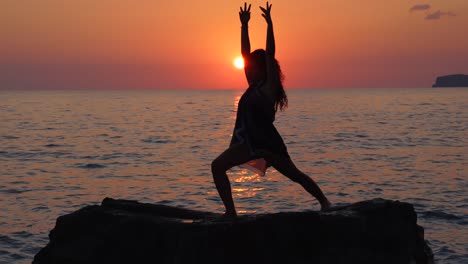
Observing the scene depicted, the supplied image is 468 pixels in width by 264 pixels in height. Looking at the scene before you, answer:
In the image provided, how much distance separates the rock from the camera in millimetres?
6645

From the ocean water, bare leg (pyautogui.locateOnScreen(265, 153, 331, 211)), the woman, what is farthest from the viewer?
the ocean water

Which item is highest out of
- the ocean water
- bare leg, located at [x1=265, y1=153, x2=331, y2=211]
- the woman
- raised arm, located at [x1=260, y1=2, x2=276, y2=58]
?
raised arm, located at [x1=260, y1=2, x2=276, y2=58]

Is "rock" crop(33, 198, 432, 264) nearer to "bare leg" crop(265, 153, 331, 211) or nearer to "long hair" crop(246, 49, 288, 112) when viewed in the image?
"bare leg" crop(265, 153, 331, 211)

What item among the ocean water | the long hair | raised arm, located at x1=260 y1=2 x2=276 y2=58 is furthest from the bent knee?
the ocean water

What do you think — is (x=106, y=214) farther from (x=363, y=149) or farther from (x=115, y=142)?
(x=115, y=142)

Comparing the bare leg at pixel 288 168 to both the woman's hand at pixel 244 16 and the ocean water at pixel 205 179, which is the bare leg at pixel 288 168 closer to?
the woman's hand at pixel 244 16

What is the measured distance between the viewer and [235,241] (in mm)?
6660

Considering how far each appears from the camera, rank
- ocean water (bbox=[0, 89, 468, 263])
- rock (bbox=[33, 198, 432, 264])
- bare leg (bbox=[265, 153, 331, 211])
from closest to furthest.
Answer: rock (bbox=[33, 198, 432, 264]) → bare leg (bbox=[265, 153, 331, 211]) → ocean water (bbox=[0, 89, 468, 263])

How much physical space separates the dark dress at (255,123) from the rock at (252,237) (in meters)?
0.85

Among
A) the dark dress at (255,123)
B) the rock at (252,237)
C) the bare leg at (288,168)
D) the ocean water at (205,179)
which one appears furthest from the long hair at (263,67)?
the ocean water at (205,179)

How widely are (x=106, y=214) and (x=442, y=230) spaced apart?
8.36m

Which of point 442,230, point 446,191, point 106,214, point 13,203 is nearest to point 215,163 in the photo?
point 106,214

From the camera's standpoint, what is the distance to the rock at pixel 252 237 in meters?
6.64

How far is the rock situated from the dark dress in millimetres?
847
